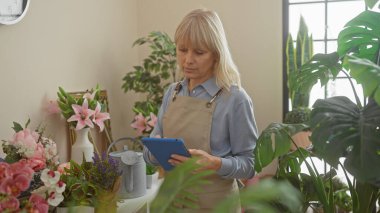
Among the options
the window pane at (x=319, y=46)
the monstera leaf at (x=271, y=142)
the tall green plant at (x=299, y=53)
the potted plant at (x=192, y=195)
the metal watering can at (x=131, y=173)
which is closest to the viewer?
the potted plant at (x=192, y=195)

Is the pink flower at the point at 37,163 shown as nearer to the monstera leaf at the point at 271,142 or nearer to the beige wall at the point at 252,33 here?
the monstera leaf at the point at 271,142

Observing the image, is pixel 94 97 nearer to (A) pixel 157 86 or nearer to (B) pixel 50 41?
(B) pixel 50 41

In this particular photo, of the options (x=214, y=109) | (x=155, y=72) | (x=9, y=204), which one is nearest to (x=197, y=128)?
(x=214, y=109)

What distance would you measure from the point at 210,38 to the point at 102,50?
1.53 metres

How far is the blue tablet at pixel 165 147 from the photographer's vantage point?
4.16ft

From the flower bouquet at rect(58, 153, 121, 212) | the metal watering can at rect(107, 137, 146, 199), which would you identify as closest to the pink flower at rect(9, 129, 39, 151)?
the flower bouquet at rect(58, 153, 121, 212)

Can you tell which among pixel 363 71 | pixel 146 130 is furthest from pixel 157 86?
pixel 363 71

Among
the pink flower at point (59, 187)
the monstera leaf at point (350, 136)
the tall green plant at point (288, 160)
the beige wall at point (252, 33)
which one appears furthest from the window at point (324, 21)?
the pink flower at point (59, 187)

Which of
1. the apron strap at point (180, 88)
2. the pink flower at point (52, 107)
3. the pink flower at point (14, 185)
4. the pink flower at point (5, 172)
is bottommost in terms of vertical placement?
the pink flower at point (14, 185)

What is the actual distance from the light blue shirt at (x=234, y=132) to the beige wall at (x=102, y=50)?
1.00 meters

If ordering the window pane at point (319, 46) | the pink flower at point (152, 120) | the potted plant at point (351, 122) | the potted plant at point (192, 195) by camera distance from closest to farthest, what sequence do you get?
the potted plant at point (192, 195)
the potted plant at point (351, 122)
the pink flower at point (152, 120)
the window pane at point (319, 46)

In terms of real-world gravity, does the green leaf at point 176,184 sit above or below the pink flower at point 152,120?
above

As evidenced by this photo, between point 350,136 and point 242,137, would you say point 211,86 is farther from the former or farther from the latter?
point 350,136

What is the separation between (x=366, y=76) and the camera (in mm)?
988
